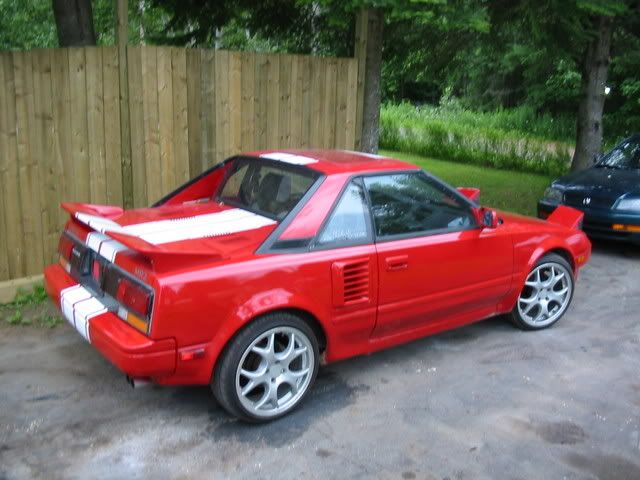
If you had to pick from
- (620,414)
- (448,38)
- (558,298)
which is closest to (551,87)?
(448,38)

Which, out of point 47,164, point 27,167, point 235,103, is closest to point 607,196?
point 235,103

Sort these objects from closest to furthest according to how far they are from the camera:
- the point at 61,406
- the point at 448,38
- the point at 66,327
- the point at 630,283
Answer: the point at 61,406
the point at 66,327
the point at 630,283
the point at 448,38

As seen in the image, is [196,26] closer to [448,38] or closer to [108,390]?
[448,38]

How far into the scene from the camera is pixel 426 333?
15.8 ft

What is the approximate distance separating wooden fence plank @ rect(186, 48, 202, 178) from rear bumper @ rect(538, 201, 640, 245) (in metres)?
Answer: 4.68

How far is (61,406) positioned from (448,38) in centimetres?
735

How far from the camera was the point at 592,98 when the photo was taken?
1113cm

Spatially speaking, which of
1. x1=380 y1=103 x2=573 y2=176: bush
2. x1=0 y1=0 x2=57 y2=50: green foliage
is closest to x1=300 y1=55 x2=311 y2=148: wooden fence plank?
x1=0 y1=0 x2=57 y2=50: green foliage

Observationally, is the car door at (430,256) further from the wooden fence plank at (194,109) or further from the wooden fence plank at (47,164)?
the wooden fence plank at (47,164)

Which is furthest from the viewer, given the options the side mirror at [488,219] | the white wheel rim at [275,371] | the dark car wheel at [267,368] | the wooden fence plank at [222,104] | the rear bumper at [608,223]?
the rear bumper at [608,223]

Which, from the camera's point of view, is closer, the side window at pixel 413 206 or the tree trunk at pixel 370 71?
the side window at pixel 413 206

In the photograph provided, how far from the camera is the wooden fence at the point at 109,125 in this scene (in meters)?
5.73

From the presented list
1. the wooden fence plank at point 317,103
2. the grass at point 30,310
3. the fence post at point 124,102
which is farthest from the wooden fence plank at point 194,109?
the grass at point 30,310

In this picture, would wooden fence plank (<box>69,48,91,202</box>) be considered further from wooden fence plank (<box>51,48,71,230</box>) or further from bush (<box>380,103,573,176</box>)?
bush (<box>380,103,573,176</box>)
